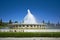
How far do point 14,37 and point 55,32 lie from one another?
1.47m

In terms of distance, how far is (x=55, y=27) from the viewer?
600 cm

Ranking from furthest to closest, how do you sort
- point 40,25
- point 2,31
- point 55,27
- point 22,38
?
point 40,25, point 55,27, point 2,31, point 22,38

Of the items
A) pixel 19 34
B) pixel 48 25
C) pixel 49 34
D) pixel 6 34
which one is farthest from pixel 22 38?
pixel 48 25

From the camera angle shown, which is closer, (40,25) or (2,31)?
(2,31)

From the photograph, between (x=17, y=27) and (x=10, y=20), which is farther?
(x=17, y=27)

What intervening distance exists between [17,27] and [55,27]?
1.55 meters

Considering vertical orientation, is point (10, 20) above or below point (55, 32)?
above

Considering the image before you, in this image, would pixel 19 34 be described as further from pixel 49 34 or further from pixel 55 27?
pixel 55 27

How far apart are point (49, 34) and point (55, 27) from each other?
75 cm

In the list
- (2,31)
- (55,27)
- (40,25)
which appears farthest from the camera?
(40,25)

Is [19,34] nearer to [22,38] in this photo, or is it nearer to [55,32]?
[22,38]

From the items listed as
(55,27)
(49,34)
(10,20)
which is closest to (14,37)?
(10,20)

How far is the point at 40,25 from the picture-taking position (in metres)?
6.41

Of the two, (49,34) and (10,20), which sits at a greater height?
(10,20)
